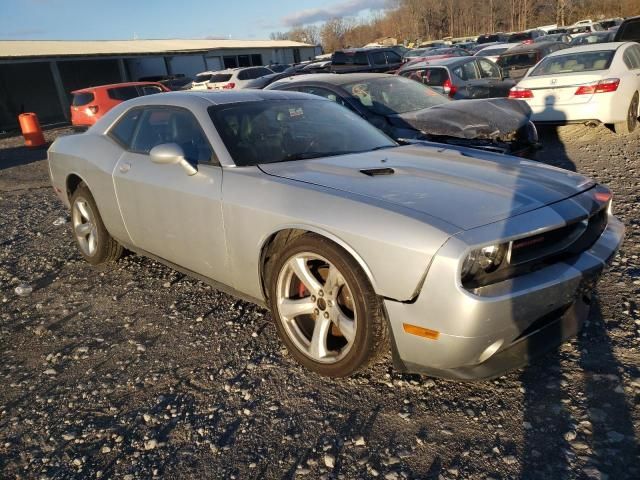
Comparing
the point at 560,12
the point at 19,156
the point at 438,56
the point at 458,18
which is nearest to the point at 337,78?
the point at 19,156

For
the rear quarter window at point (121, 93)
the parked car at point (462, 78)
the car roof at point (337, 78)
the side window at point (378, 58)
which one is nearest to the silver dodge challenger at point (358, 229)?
the car roof at point (337, 78)

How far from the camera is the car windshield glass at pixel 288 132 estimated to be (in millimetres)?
3324

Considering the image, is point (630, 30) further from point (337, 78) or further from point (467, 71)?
point (337, 78)

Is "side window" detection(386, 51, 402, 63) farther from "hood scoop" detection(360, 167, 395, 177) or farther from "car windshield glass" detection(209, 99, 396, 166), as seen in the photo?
"hood scoop" detection(360, 167, 395, 177)

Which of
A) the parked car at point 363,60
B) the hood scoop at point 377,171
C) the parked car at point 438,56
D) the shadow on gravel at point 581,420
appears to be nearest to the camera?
the shadow on gravel at point 581,420

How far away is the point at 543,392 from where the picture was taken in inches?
99.3

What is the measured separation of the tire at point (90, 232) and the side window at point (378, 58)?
537 inches

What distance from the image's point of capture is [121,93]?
52.9 ft

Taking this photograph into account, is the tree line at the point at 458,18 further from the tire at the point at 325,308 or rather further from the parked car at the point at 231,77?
the tire at the point at 325,308

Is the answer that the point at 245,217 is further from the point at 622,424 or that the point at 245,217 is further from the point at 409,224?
the point at 622,424

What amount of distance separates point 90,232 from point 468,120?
13.6 ft

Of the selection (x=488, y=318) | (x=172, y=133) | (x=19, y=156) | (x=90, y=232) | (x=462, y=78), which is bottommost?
(x=19, y=156)

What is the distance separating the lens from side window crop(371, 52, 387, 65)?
1673 centimetres

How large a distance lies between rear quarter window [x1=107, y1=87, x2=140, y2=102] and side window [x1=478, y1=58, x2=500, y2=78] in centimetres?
1045
